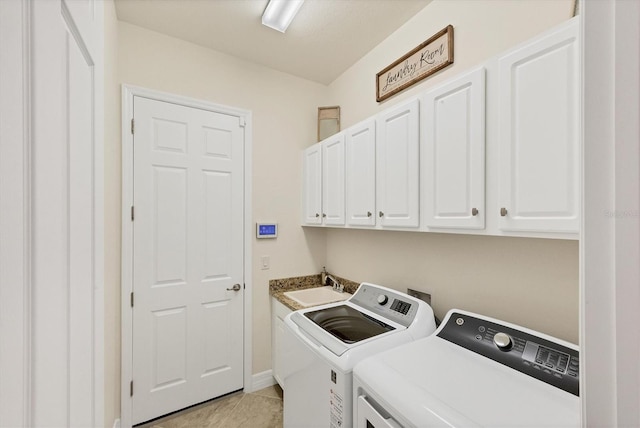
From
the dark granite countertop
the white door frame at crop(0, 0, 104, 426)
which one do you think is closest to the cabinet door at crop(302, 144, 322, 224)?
the dark granite countertop

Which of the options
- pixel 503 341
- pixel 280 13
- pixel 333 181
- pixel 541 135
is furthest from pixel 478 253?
pixel 280 13

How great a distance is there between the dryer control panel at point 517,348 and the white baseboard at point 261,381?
1.67 metres

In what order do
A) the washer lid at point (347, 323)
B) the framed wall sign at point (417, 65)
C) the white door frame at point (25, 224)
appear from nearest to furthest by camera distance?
the white door frame at point (25, 224) → the washer lid at point (347, 323) → the framed wall sign at point (417, 65)

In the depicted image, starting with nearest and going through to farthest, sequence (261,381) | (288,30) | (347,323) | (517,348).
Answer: (517,348) → (347,323) → (288,30) → (261,381)

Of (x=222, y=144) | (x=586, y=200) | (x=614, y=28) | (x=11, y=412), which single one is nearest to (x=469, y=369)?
(x=586, y=200)

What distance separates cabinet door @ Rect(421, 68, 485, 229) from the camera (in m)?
1.15

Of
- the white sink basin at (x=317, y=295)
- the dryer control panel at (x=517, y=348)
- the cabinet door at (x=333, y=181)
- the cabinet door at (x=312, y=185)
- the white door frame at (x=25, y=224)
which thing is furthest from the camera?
the cabinet door at (x=312, y=185)

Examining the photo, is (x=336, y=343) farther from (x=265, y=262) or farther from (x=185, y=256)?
(x=185, y=256)

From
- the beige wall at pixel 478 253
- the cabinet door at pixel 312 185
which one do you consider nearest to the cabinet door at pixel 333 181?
the cabinet door at pixel 312 185

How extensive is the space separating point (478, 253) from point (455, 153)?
23.6 inches

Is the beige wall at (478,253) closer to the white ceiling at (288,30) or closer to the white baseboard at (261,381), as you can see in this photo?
the white ceiling at (288,30)

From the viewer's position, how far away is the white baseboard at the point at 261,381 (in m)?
2.29

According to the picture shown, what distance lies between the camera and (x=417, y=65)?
1.80 m

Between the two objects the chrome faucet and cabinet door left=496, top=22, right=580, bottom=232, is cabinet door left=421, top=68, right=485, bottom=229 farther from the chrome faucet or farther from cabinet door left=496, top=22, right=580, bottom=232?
the chrome faucet
